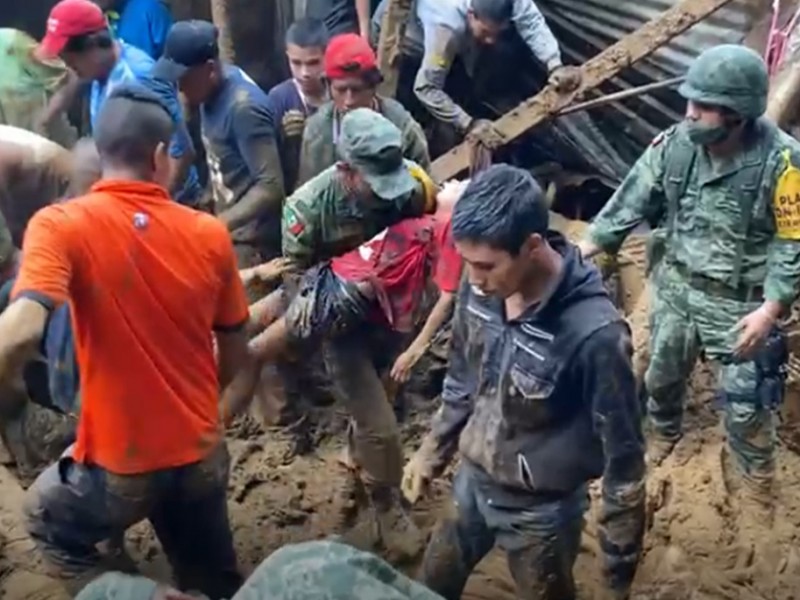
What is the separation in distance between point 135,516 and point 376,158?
1478 mm

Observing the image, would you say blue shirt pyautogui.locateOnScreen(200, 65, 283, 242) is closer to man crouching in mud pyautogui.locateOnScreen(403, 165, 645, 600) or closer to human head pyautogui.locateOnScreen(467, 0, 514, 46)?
human head pyautogui.locateOnScreen(467, 0, 514, 46)

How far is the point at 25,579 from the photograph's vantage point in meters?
5.21

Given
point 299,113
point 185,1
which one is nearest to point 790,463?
point 299,113

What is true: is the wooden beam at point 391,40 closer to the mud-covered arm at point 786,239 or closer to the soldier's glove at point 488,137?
the soldier's glove at point 488,137

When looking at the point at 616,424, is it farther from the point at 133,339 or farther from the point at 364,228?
the point at 364,228

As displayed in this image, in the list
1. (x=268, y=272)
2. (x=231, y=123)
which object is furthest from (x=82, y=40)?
(x=268, y=272)

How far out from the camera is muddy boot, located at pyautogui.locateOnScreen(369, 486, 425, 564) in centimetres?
527

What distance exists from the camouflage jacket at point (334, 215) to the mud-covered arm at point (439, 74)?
2411 millimetres

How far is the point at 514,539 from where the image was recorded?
404 centimetres

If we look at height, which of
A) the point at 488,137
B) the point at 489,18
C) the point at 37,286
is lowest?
the point at 488,137

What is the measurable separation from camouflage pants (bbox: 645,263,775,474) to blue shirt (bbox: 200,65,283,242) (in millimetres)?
1761

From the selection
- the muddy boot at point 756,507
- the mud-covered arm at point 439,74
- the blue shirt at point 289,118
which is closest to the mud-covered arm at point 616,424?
the muddy boot at point 756,507

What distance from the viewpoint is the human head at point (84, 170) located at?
205 inches

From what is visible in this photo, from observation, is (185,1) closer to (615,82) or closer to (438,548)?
(615,82)
